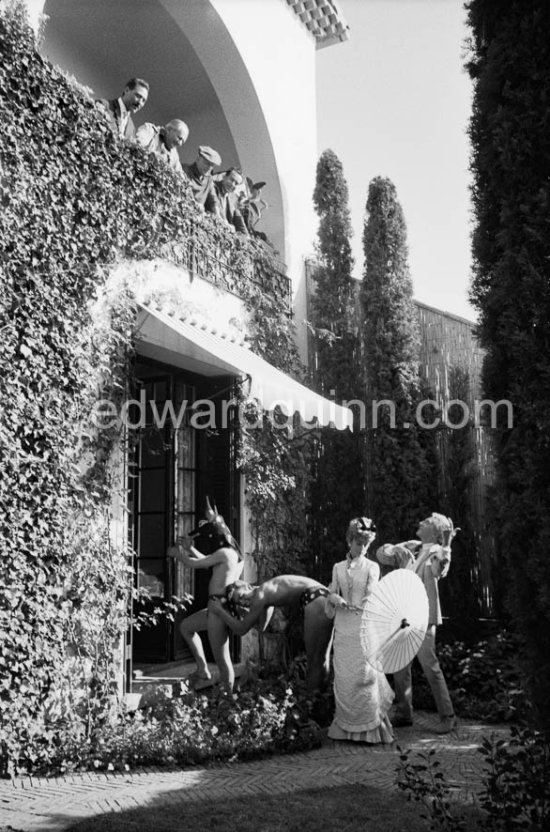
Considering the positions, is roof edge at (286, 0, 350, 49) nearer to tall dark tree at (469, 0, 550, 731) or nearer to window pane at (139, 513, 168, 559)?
window pane at (139, 513, 168, 559)

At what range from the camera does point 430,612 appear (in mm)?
8070

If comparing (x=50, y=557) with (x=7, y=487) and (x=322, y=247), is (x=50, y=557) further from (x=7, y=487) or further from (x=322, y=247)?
(x=322, y=247)

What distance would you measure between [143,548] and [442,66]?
26.6 feet

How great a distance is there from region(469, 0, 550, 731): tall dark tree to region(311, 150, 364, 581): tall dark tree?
25.2ft

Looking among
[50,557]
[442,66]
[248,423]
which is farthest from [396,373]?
[50,557]

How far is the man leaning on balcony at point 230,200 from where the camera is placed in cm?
1129

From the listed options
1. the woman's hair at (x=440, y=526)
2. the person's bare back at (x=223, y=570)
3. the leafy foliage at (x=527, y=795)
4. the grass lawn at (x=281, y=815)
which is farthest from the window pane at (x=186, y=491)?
the leafy foliage at (x=527, y=795)

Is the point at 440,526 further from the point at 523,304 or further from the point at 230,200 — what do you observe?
the point at 230,200

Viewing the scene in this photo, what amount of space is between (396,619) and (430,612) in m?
1.50

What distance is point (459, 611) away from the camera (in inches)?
451

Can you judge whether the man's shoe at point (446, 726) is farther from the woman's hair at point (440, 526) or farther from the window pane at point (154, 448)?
the window pane at point (154, 448)

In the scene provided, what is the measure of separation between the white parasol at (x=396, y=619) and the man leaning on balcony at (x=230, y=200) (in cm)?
627

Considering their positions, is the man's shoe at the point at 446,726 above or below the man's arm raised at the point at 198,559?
below

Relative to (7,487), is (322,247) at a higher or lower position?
higher
